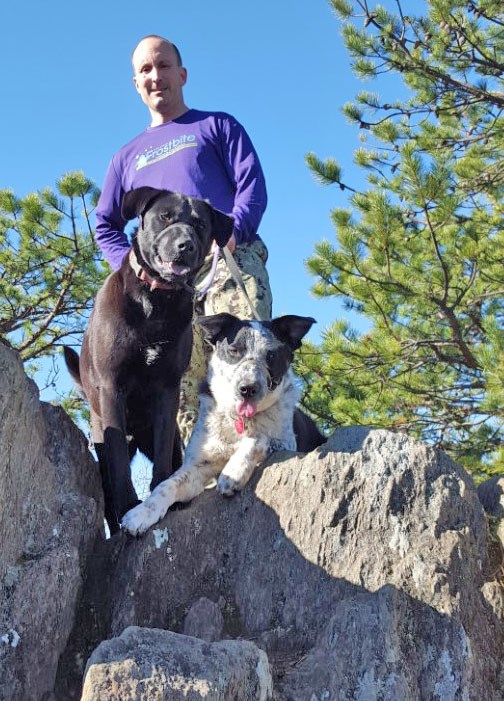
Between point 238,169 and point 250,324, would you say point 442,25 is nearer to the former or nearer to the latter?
point 238,169

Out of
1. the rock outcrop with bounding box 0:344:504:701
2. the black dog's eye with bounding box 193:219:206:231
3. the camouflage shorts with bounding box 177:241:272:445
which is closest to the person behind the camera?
the rock outcrop with bounding box 0:344:504:701

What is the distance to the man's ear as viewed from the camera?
15.1 feet

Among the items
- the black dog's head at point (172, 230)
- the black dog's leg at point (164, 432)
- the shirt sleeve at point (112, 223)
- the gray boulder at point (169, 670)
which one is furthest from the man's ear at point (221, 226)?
the gray boulder at point (169, 670)

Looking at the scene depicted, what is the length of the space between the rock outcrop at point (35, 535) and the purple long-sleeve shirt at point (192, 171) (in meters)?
1.59

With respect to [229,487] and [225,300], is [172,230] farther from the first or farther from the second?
[229,487]

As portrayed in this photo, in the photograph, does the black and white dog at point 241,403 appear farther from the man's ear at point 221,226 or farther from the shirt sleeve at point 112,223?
the shirt sleeve at point 112,223

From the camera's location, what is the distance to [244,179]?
4.96m

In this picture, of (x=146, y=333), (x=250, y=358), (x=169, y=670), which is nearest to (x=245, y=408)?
(x=250, y=358)

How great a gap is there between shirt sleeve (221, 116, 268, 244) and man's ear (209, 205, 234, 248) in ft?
0.28

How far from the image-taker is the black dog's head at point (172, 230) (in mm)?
4301

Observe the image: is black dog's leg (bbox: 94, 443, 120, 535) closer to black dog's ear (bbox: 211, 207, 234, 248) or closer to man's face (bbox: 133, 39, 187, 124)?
black dog's ear (bbox: 211, 207, 234, 248)

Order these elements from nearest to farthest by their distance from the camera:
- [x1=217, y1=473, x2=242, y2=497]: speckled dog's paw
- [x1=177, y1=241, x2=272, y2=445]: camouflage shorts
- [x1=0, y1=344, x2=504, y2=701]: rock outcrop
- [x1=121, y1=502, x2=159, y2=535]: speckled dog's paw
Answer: [x1=0, y1=344, x2=504, y2=701]: rock outcrop
[x1=121, y1=502, x2=159, y2=535]: speckled dog's paw
[x1=217, y1=473, x2=242, y2=497]: speckled dog's paw
[x1=177, y1=241, x2=272, y2=445]: camouflage shorts

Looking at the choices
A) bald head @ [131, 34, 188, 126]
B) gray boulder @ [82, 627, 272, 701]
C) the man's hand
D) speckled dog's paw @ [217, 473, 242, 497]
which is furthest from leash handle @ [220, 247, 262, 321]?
gray boulder @ [82, 627, 272, 701]

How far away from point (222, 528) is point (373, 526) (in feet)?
2.49
